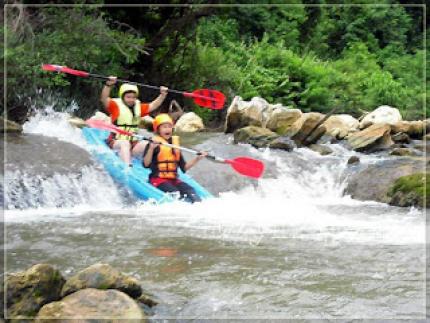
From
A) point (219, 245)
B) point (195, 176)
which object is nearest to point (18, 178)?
point (195, 176)

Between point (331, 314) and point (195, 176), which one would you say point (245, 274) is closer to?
point (331, 314)

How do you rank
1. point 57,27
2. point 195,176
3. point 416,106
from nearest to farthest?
1. point 195,176
2. point 57,27
3. point 416,106

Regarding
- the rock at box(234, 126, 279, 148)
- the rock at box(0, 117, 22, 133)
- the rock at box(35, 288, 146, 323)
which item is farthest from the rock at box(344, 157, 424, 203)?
the rock at box(35, 288, 146, 323)

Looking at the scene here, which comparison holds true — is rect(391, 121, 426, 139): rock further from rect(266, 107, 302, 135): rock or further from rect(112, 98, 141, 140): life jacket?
rect(112, 98, 141, 140): life jacket

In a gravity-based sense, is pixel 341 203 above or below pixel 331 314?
below

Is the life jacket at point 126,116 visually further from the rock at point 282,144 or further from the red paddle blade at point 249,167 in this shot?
the rock at point 282,144

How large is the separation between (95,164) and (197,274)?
3.66 meters

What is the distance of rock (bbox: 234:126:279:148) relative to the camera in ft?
30.7

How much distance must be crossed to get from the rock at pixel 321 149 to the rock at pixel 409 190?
2520 mm

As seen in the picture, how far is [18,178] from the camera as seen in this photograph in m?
6.48

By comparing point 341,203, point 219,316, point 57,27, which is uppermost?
point 57,27

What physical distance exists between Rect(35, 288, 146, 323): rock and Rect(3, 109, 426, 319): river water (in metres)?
0.27

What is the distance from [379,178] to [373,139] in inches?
105

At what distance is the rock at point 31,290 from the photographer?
283 cm
